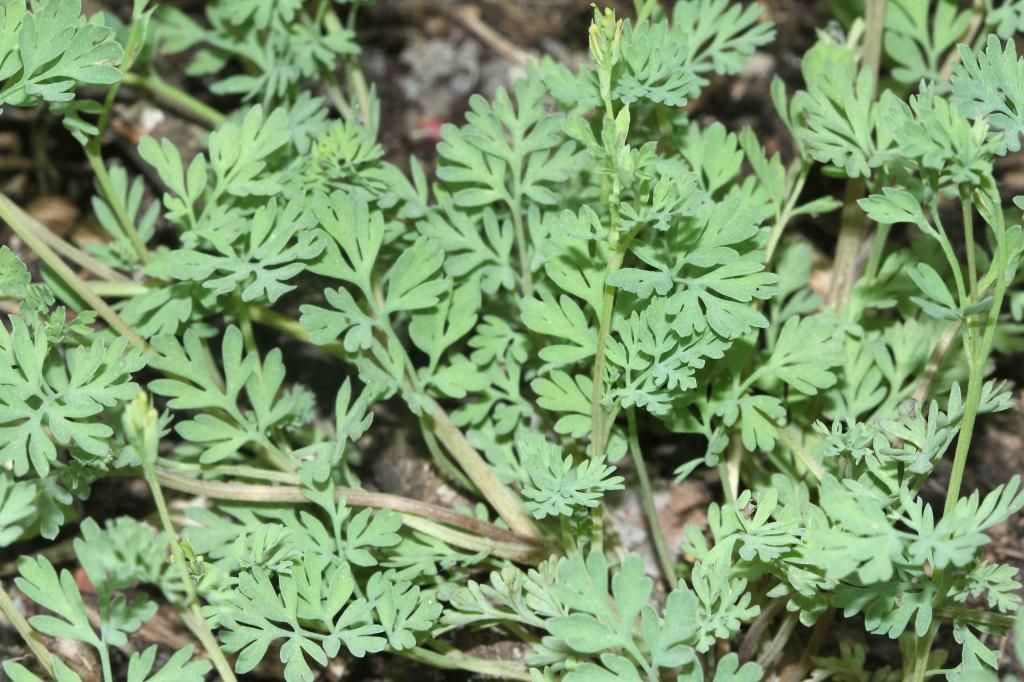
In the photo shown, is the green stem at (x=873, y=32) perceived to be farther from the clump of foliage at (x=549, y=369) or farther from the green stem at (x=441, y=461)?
the green stem at (x=441, y=461)

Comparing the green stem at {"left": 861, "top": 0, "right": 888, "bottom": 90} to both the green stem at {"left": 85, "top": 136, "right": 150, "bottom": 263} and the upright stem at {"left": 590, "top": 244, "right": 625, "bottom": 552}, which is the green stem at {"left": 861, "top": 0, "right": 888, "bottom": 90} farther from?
the green stem at {"left": 85, "top": 136, "right": 150, "bottom": 263}

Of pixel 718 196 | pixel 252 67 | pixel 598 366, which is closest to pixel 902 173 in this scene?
pixel 718 196

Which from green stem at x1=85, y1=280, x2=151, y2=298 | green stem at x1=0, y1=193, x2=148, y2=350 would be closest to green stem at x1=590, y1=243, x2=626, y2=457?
green stem at x1=0, y1=193, x2=148, y2=350

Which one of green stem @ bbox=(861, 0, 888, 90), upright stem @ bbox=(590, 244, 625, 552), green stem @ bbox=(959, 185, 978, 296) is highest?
green stem @ bbox=(861, 0, 888, 90)

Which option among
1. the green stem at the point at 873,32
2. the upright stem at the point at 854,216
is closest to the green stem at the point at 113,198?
the upright stem at the point at 854,216

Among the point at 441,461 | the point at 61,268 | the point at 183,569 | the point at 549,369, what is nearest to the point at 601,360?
the point at 549,369

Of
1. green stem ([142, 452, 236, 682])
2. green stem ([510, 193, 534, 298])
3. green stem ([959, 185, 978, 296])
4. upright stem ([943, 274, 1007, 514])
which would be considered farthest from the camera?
green stem ([510, 193, 534, 298])

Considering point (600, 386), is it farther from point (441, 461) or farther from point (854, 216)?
point (854, 216)

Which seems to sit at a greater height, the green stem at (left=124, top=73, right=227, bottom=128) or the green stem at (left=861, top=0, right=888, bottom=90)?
the green stem at (left=861, top=0, right=888, bottom=90)

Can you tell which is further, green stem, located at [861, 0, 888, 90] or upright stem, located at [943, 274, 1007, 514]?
green stem, located at [861, 0, 888, 90]
